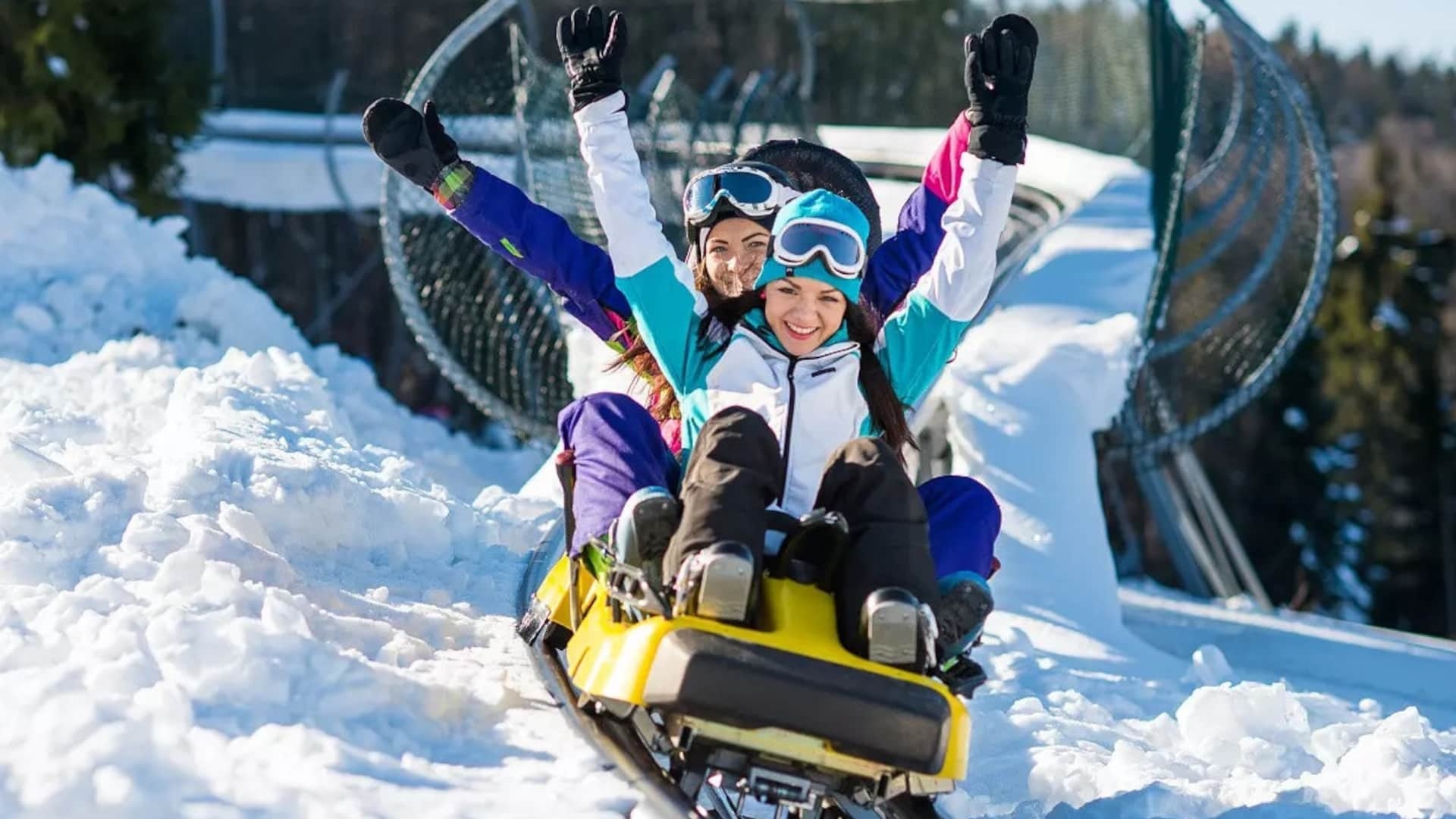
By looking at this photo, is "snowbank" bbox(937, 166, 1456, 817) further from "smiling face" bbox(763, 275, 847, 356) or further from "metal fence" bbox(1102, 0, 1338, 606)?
"smiling face" bbox(763, 275, 847, 356)

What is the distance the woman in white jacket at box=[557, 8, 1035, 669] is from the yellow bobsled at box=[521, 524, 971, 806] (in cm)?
7

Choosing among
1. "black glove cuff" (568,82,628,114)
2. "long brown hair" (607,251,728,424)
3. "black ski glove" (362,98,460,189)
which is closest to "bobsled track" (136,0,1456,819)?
"long brown hair" (607,251,728,424)

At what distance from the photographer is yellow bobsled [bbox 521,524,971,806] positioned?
2.77 meters

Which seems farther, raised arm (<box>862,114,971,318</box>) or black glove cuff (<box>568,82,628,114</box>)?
raised arm (<box>862,114,971,318</box>)

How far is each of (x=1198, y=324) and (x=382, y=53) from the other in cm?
1040

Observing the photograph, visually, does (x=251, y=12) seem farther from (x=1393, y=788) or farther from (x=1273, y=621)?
(x=1393, y=788)

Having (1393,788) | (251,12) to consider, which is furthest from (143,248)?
(251,12)

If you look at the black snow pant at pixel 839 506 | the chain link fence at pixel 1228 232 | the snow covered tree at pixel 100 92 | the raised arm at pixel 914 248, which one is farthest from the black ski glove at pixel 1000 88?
the snow covered tree at pixel 100 92

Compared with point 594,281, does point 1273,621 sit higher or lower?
lower

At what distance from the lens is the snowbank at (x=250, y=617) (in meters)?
2.69

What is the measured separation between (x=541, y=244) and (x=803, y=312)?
0.85m

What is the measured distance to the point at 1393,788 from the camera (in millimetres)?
3379

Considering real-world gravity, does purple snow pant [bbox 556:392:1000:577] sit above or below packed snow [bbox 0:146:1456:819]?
above

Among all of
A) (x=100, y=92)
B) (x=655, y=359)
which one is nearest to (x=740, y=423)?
(x=655, y=359)
